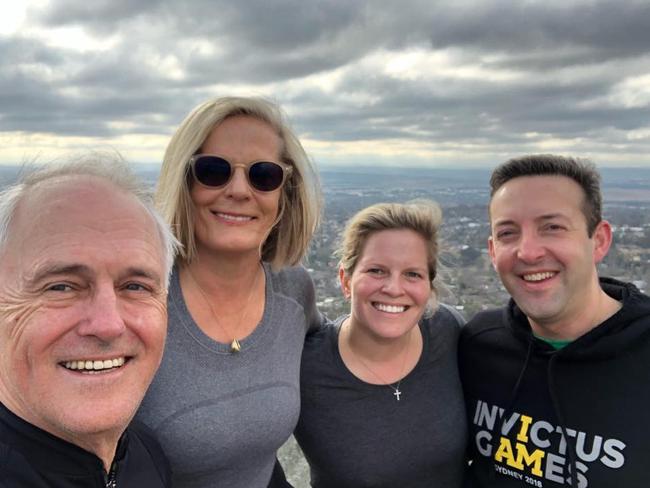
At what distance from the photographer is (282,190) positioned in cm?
379

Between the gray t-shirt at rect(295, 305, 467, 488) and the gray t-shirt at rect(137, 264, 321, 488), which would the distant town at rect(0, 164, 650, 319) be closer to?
the gray t-shirt at rect(295, 305, 467, 488)

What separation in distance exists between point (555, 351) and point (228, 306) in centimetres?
231

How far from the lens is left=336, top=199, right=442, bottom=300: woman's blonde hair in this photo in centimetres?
390

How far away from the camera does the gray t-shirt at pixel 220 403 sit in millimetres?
2846

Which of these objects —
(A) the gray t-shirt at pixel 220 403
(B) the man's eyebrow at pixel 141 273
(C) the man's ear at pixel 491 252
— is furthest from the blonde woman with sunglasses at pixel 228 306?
(C) the man's ear at pixel 491 252

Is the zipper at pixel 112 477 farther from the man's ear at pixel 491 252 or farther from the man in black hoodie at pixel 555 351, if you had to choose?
the man's ear at pixel 491 252

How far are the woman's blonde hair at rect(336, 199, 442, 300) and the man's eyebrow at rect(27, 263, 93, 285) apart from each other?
2415 mm

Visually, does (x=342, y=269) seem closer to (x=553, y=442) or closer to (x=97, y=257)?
(x=553, y=442)

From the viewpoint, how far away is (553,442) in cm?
323

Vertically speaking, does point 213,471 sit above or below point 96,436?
below

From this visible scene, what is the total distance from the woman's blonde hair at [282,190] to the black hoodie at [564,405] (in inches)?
68.1

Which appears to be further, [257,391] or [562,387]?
[562,387]

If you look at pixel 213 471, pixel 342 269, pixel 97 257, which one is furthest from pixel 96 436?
pixel 342 269

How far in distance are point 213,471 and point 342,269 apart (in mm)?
1891
